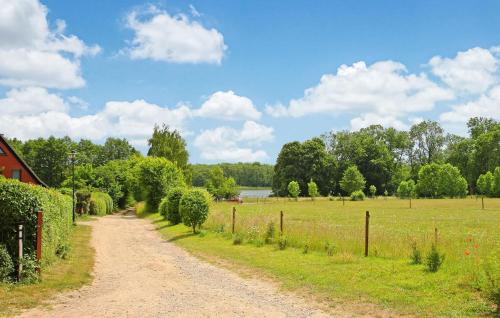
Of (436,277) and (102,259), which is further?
(102,259)

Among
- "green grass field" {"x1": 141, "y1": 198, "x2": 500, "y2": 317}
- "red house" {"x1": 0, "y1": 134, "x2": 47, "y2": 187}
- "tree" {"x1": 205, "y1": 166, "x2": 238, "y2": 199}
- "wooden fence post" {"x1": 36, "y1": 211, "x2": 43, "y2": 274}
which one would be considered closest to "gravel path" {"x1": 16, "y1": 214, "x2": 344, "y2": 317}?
"green grass field" {"x1": 141, "y1": 198, "x2": 500, "y2": 317}

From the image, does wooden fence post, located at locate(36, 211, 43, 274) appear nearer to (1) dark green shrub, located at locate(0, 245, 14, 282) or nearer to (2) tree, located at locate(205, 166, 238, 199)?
(1) dark green shrub, located at locate(0, 245, 14, 282)

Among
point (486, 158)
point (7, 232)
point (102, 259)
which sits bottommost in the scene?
point (102, 259)

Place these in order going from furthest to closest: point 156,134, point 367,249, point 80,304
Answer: point 156,134
point 367,249
point 80,304

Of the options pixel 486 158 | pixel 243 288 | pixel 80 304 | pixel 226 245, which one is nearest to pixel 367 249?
pixel 243 288

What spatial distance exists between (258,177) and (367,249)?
179 metres

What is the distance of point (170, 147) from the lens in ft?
221

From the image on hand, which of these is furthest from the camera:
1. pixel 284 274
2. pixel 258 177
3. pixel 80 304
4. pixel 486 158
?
pixel 258 177

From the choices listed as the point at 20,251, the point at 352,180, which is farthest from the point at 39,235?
the point at 352,180

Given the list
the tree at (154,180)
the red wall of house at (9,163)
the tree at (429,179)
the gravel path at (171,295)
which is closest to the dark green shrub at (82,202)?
the tree at (154,180)

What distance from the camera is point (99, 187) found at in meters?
57.9

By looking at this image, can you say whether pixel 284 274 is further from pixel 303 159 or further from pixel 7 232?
pixel 303 159

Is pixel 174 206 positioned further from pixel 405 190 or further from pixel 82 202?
pixel 405 190

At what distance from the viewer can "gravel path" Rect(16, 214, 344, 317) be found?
9.45 meters
